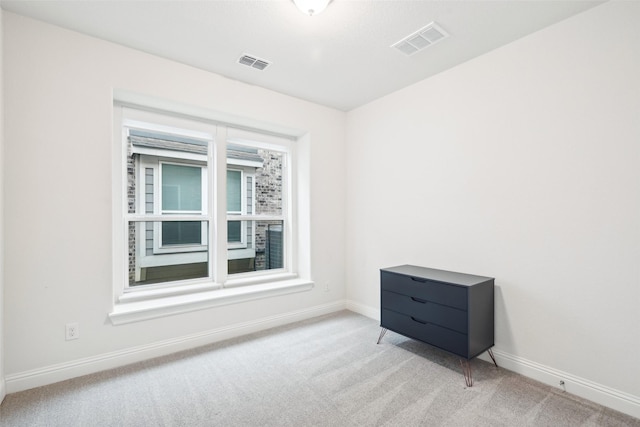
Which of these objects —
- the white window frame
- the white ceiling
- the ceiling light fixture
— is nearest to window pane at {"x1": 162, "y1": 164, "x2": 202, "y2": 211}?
the white window frame

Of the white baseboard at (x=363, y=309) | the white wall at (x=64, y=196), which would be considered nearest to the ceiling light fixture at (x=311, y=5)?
the white wall at (x=64, y=196)

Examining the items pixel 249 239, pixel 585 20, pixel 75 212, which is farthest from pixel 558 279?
pixel 75 212

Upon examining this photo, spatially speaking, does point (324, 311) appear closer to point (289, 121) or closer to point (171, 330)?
point (171, 330)

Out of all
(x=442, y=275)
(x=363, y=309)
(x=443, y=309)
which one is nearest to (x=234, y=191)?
(x=363, y=309)

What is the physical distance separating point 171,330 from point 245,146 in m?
2.10

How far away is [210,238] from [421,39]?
2708 millimetres

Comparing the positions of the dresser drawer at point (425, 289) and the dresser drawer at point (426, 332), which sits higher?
the dresser drawer at point (425, 289)

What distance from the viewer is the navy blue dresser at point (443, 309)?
224cm

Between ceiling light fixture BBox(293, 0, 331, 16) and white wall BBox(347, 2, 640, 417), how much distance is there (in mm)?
1107

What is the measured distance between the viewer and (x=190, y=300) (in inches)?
110

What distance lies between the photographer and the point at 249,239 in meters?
3.69

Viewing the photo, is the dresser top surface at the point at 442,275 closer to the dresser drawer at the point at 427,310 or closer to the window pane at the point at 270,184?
the dresser drawer at the point at 427,310

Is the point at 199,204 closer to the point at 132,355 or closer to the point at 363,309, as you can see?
the point at 132,355

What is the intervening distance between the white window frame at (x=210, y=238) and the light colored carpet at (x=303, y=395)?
497 mm
